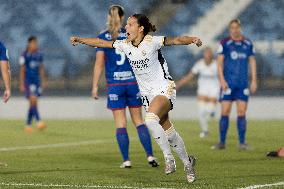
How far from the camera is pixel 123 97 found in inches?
445

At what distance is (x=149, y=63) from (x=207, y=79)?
11477mm

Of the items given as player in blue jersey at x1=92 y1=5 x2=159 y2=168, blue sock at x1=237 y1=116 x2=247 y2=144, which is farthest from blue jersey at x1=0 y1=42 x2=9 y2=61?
blue sock at x1=237 y1=116 x2=247 y2=144

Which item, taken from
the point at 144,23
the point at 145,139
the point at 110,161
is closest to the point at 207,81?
the point at 110,161

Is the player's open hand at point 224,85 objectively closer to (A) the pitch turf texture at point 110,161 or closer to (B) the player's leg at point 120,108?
(A) the pitch turf texture at point 110,161

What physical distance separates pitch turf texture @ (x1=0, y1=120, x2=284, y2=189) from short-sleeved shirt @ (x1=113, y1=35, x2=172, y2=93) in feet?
3.60

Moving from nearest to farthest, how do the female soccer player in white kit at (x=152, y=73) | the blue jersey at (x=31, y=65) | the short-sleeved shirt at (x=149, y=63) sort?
the female soccer player in white kit at (x=152, y=73) → the short-sleeved shirt at (x=149, y=63) → the blue jersey at (x=31, y=65)

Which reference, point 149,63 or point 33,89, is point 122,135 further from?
point 33,89

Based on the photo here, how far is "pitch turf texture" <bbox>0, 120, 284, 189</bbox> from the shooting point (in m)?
9.21

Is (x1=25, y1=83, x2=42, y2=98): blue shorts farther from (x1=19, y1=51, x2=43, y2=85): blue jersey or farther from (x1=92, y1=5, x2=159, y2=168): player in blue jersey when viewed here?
(x1=92, y1=5, x2=159, y2=168): player in blue jersey

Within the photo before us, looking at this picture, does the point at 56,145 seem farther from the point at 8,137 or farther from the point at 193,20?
the point at 193,20

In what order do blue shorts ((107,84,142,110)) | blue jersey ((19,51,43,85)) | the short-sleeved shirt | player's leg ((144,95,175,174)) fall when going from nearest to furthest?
player's leg ((144,95,175,174)) < the short-sleeved shirt < blue shorts ((107,84,142,110)) < blue jersey ((19,51,43,85))

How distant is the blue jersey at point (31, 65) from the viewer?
2067cm

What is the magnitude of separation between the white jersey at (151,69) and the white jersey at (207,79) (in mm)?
10871

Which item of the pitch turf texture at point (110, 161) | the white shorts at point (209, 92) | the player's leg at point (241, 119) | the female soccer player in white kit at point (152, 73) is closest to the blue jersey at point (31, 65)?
the pitch turf texture at point (110, 161)
